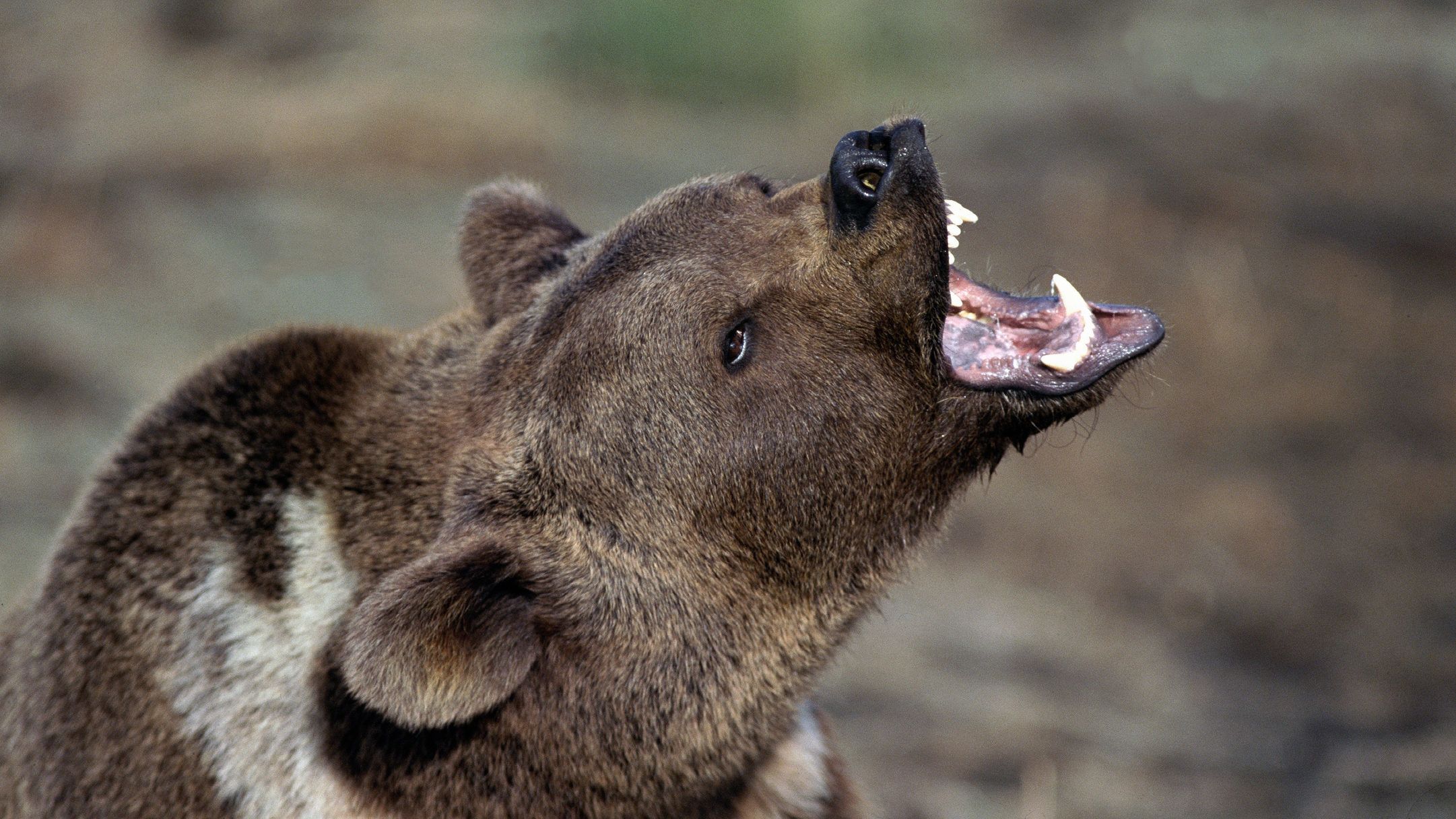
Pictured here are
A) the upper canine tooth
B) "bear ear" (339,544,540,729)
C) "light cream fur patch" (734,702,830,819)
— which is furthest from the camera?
"light cream fur patch" (734,702,830,819)

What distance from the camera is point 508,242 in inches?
152

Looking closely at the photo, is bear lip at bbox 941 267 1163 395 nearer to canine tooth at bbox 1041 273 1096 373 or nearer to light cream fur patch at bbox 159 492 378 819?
canine tooth at bbox 1041 273 1096 373

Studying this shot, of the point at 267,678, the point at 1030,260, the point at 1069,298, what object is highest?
the point at 1069,298

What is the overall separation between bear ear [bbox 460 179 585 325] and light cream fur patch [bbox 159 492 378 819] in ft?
2.57

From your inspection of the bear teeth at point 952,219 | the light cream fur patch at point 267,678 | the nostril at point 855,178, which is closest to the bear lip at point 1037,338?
the bear teeth at point 952,219

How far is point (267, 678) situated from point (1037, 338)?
204 centimetres

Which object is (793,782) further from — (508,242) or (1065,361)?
(508,242)

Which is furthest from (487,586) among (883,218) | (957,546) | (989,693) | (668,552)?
(957,546)

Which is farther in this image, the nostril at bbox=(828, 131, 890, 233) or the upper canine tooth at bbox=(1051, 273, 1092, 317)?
the upper canine tooth at bbox=(1051, 273, 1092, 317)

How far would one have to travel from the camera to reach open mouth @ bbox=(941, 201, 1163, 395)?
344 centimetres

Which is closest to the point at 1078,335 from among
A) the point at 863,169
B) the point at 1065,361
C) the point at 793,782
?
the point at 1065,361

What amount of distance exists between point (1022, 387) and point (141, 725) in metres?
2.24

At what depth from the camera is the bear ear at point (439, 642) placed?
2.89m

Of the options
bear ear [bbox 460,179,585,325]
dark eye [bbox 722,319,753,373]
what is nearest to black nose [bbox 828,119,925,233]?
dark eye [bbox 722,319,753,373]
